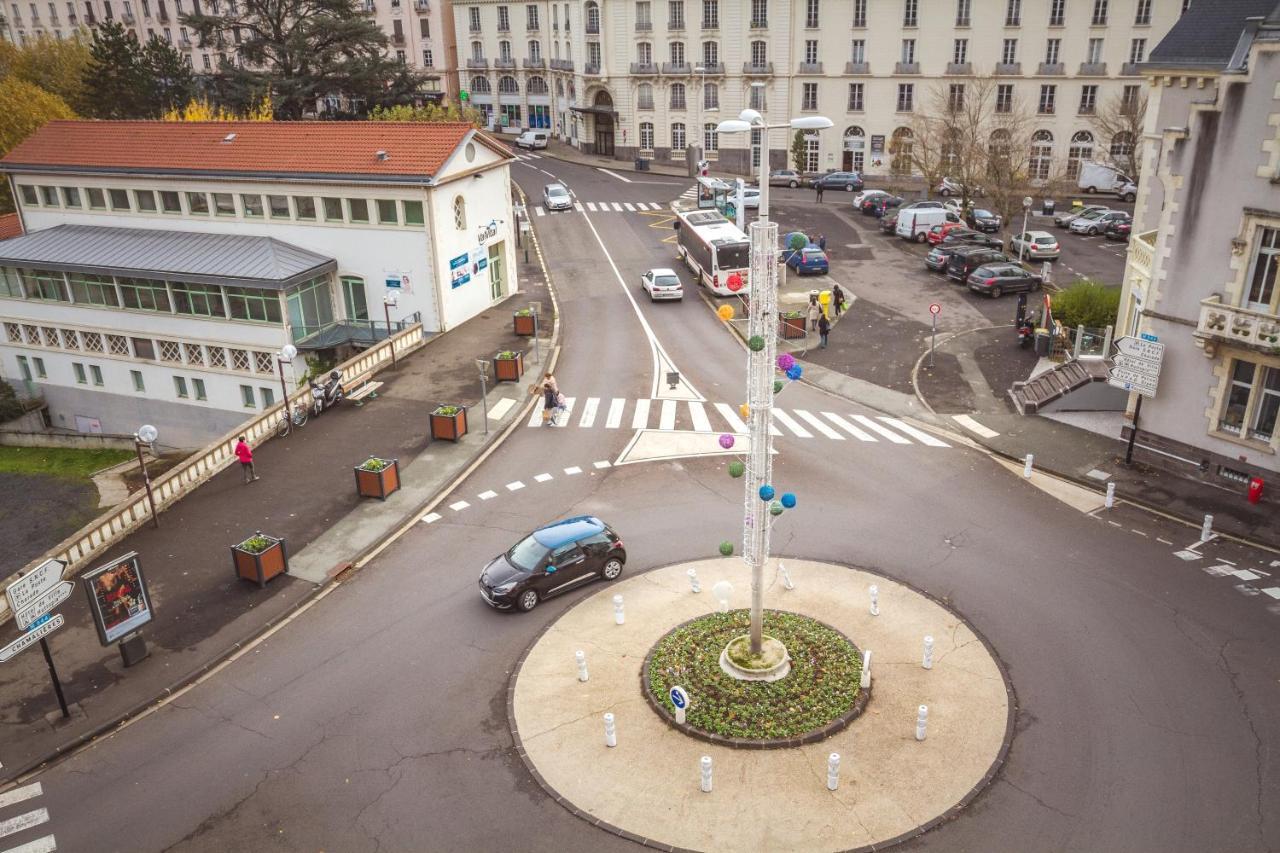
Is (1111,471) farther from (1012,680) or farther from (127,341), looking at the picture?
(127,341)

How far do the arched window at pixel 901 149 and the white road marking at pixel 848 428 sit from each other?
42.8 meters

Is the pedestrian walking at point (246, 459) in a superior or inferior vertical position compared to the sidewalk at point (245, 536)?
superior

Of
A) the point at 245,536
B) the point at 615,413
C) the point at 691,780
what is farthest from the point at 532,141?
the point at 691,780

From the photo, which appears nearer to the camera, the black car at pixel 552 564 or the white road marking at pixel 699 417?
the black car at pixel 552 564

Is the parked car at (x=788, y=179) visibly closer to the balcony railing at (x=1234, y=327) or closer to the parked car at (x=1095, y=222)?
the parked car at (x=1095, y=222)

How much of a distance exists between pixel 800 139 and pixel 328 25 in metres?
38.5

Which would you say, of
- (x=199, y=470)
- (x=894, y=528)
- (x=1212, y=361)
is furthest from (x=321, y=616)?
(x=1212, y=361)

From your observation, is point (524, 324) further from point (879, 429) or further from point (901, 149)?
point (901, 149)

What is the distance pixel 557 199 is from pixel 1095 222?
37047 millimetres

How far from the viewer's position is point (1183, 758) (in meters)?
17.2

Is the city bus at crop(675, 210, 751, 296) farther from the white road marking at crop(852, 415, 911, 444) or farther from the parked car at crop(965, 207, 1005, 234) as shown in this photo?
the parked car at crop(965, 207, 1005, 234)

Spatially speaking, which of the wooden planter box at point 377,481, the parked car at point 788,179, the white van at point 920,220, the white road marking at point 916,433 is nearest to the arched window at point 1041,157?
the parked car at point 788,179

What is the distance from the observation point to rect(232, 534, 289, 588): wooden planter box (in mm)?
23375

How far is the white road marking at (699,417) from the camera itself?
32.9 meters
